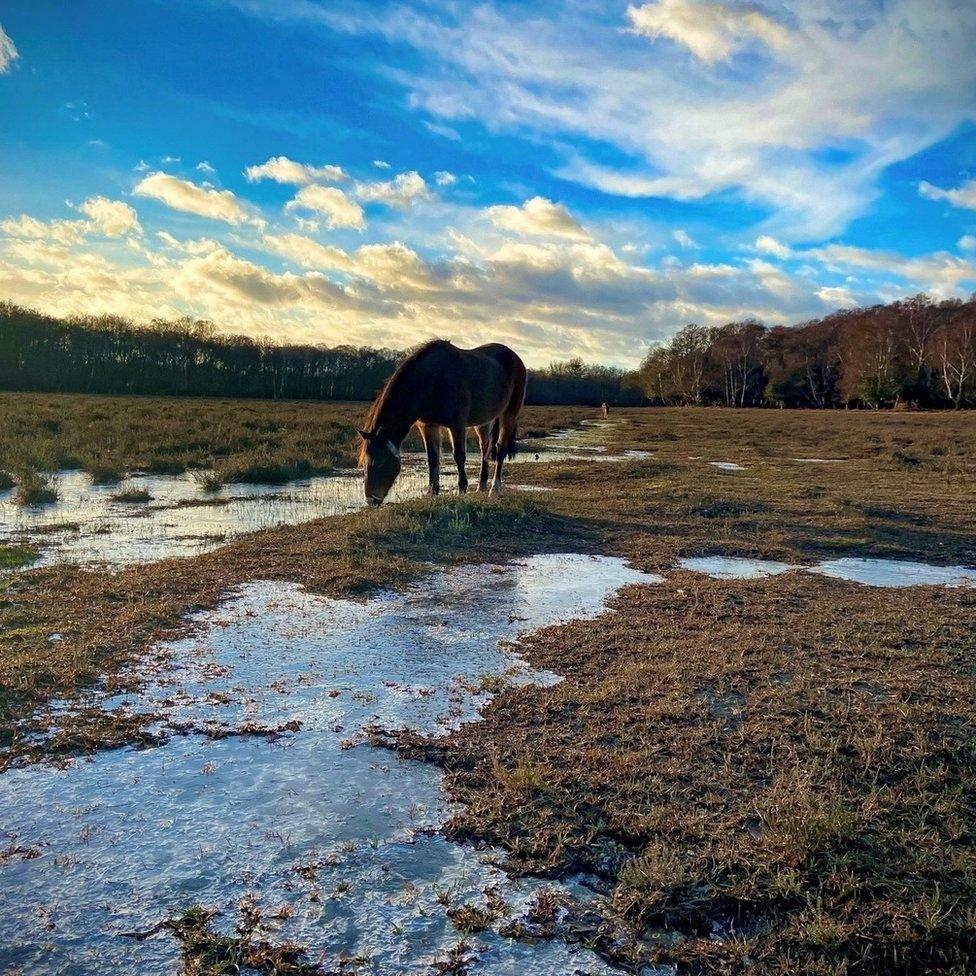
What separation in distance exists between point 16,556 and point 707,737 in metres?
6.50

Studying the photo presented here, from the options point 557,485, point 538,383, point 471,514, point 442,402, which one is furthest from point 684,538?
point 538,383

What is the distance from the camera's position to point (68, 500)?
995 cm

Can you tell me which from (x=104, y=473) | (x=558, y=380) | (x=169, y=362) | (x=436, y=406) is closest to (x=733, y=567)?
(x=436, y=406)

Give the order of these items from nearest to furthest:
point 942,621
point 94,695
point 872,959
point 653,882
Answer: point 872,959 → point 653,882 → point 94,695 → point 942,621

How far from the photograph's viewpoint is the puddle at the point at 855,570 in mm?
6281

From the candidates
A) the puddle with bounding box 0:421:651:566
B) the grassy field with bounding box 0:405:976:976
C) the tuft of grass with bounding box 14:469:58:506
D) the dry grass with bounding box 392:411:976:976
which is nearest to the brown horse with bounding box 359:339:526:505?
the puddle with bounding box 0:421:651:566

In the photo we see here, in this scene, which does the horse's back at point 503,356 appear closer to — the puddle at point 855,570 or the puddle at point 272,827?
the puddle at point 855,570

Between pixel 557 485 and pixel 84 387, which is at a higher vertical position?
pixel 84 387

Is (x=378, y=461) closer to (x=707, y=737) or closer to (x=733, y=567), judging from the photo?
(x=733, y=567)

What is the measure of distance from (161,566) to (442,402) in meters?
4.49

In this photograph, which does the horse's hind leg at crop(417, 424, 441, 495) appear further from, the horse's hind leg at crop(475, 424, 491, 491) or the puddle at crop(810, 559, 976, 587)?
the puddle at crop(810, 559, 976, 587)

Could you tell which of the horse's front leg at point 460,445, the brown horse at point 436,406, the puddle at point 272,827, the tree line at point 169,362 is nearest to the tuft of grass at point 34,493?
the brown horse at point 436,406

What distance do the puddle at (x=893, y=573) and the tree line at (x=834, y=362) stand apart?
53860 mm

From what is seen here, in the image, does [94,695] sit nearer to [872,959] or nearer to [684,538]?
[872,959]
